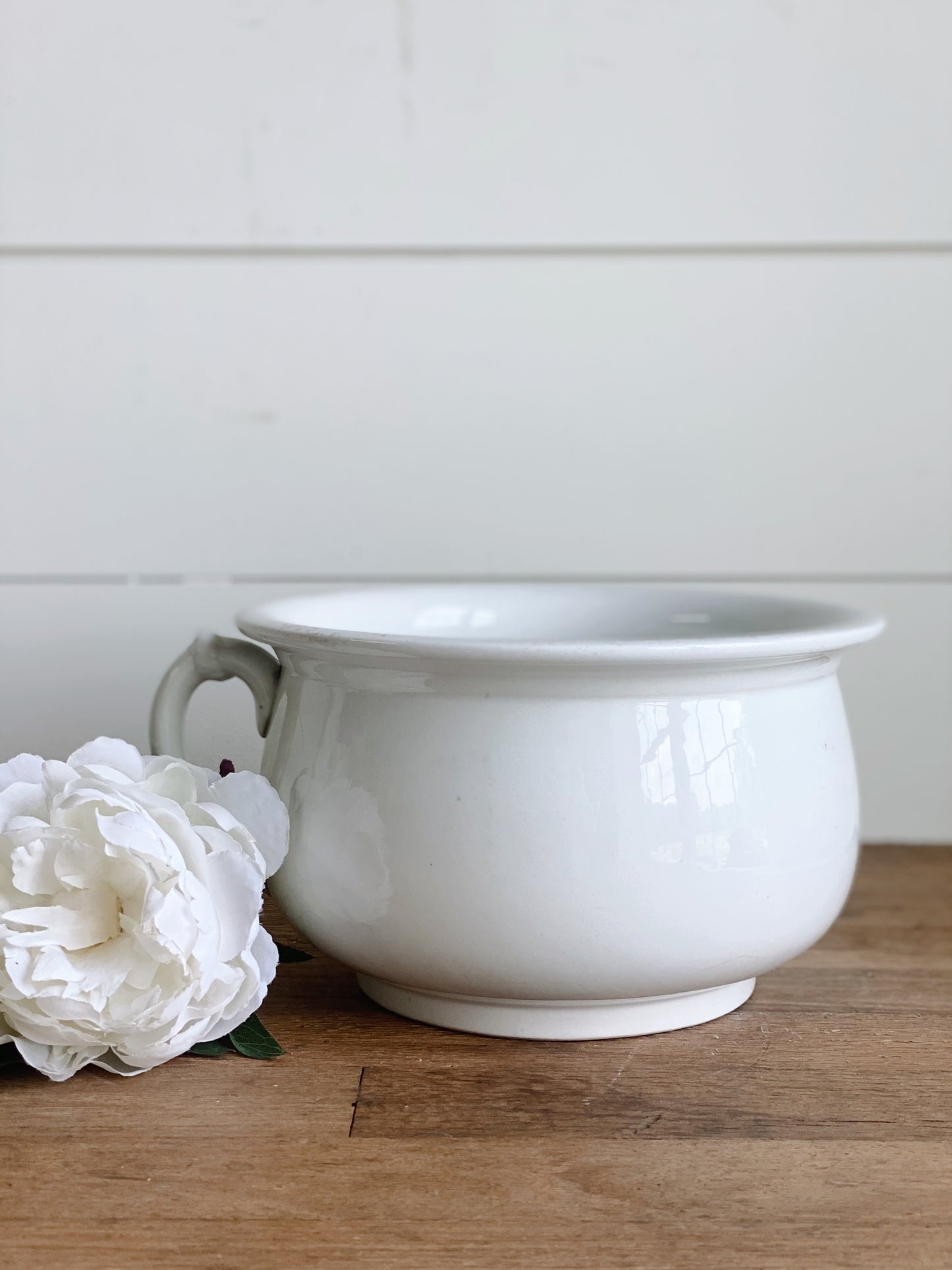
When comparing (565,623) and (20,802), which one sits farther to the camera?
(565,623)

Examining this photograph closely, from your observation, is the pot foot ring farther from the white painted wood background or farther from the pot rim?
the white painted wood background

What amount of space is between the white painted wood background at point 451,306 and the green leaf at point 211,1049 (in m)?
0.30

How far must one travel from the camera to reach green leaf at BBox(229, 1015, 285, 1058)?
0.45 meters

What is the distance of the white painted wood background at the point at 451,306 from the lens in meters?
0.70

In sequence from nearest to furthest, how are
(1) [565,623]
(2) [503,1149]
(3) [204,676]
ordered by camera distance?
(2) [503,1149] → (3) [204,676] → (1) [565,623]

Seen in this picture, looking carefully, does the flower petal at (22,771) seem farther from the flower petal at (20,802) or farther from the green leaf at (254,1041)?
the green leaf at (254,1041)

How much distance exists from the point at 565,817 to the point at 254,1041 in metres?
0.16

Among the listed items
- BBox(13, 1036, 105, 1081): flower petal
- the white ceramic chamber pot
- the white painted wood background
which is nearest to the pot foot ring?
the white ceramic chamber pot

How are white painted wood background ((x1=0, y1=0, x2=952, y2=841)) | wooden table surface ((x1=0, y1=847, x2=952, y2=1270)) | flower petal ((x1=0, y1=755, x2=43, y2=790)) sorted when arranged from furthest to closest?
white painted wood background ((x1=0, y1=0, x2=952, y2=841))
flower petal ((x1=0, y1=755, x2=43, y2=790))
wooden table surface ((x1=0, y1=847, x2=952, y2=1270))

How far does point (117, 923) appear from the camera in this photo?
41cm

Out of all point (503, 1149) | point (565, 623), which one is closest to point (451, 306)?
point (565, 623)

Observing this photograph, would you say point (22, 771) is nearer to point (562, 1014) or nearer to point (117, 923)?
point (117, 923)

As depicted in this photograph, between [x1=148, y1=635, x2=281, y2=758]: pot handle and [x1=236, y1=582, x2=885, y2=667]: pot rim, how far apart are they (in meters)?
0.02

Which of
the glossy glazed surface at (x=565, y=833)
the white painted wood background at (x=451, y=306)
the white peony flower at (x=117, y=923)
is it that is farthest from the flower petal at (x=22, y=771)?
the white painted wood background at (x=451, y=306)
